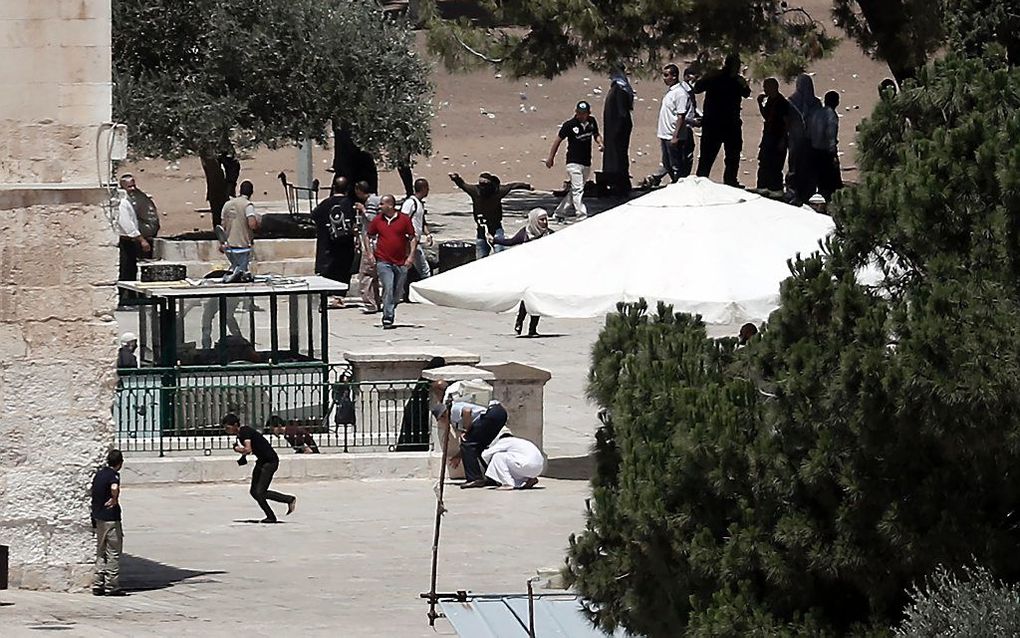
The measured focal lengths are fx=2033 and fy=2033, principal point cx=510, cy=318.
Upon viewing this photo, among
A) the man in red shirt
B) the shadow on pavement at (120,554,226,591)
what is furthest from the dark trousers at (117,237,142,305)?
the shadow on pavement at (120,554,226,591)

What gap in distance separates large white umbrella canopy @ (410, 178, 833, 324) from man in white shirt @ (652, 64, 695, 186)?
34.5 ft

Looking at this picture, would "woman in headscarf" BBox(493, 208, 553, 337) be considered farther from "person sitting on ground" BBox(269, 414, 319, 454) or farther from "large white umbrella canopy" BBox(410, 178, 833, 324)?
"large white umbrella canopy" BBox(410, 178, 833, 324)

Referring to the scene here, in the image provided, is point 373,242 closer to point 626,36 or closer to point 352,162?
point 352,162

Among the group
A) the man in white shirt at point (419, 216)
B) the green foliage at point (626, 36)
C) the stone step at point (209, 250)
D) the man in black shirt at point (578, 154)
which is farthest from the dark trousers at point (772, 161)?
the stone step at point (209, 250)

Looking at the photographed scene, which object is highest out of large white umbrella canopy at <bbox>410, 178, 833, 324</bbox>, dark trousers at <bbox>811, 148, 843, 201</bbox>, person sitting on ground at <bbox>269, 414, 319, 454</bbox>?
dark trousers at <bbox>811, 148, 843, 201</bbox>

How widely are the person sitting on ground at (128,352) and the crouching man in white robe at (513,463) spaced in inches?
143

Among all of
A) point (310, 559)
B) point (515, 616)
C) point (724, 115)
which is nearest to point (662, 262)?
point (310, 559)

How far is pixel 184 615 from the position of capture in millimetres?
12805

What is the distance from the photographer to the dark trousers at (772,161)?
27.2 m

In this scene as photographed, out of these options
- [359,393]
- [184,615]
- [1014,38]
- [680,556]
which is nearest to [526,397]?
[359,393]

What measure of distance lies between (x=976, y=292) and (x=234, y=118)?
67.8ft

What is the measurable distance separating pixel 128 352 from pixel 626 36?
10.9 metres

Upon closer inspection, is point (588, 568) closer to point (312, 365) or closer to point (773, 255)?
point (773, 255)

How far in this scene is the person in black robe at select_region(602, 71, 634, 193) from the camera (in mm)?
28875
